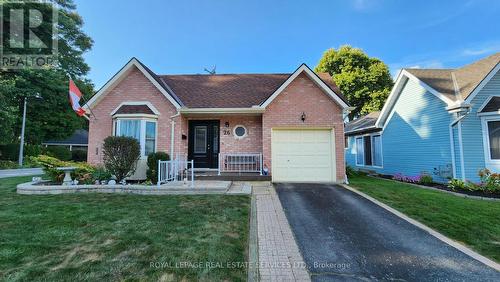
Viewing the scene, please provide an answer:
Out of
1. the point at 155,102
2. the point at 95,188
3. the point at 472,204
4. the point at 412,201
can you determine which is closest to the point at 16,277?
the point at 95,188

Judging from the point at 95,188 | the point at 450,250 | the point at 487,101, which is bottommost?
the point at 450,250

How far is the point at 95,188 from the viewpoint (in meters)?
7.76

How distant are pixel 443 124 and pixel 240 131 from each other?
914cm

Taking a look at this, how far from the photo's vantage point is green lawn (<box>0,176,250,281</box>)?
10.1 feet

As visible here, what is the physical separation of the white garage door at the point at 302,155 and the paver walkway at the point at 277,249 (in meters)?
3.96

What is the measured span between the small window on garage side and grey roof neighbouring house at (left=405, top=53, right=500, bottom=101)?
8.95 m

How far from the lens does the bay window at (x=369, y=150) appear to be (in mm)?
14891

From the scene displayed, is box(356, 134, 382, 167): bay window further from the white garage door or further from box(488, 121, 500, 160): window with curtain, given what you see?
the white garage door

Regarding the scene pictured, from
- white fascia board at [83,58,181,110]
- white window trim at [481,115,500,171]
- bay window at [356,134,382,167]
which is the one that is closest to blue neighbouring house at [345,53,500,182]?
white window trim at [481,115,500,171]

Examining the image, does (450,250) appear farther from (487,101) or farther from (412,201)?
(487,101)

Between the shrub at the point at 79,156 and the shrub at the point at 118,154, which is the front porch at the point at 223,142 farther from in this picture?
the shrub at the point at 79,156

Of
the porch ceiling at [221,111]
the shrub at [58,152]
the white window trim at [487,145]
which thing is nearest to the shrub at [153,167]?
the porch ceiling at [221,111]

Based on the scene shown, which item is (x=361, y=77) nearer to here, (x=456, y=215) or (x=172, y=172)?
(x=456, y=215)

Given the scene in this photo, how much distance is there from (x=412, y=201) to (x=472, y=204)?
5.36 feet
